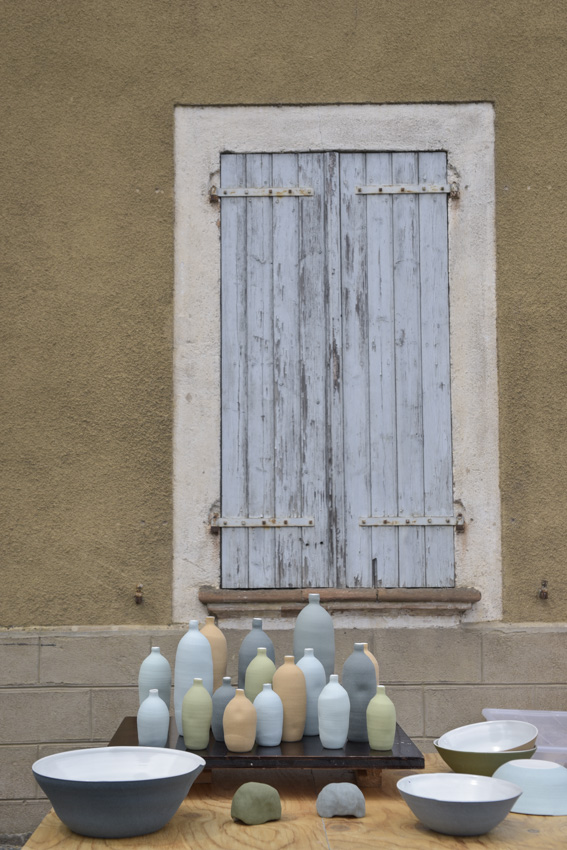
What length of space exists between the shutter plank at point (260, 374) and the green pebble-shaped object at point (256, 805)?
1.71 meters

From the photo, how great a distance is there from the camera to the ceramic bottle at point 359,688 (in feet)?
8.87

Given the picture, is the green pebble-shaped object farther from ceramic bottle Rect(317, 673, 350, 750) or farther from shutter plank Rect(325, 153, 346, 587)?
shutter plank Rect(325, 153, 346, 587)

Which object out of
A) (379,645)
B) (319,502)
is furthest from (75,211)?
(379,645)

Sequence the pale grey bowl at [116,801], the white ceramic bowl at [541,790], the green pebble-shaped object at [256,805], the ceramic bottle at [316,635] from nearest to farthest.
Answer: the pale grey bowl at [116,801]
the green pebble-shaped object at [256,805]
the white ceramic bowl at [541,790]
the ceramic bottle at [316,635]

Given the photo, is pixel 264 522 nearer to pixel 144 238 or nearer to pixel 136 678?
pixel 136 678

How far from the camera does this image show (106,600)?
398cm

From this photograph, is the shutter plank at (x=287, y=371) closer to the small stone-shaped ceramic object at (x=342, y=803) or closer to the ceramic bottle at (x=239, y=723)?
the ceramic bottle at (x=239, y=723)

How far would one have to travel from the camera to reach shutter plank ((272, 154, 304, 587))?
403 centimetres

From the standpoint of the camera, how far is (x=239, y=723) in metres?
2.55

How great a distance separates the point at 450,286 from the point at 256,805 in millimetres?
2593

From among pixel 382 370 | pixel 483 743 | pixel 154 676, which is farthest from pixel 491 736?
pixel 382 370

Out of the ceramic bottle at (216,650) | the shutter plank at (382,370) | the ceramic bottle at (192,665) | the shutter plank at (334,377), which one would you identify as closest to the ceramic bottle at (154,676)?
the ceramic bottle at (192,665)

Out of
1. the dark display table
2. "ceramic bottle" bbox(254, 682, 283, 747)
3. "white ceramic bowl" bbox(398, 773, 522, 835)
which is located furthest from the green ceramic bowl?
"ceramic bottle" bbox(254, 682, 283, 747)

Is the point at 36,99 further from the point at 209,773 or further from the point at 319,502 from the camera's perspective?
the point at 209,773
